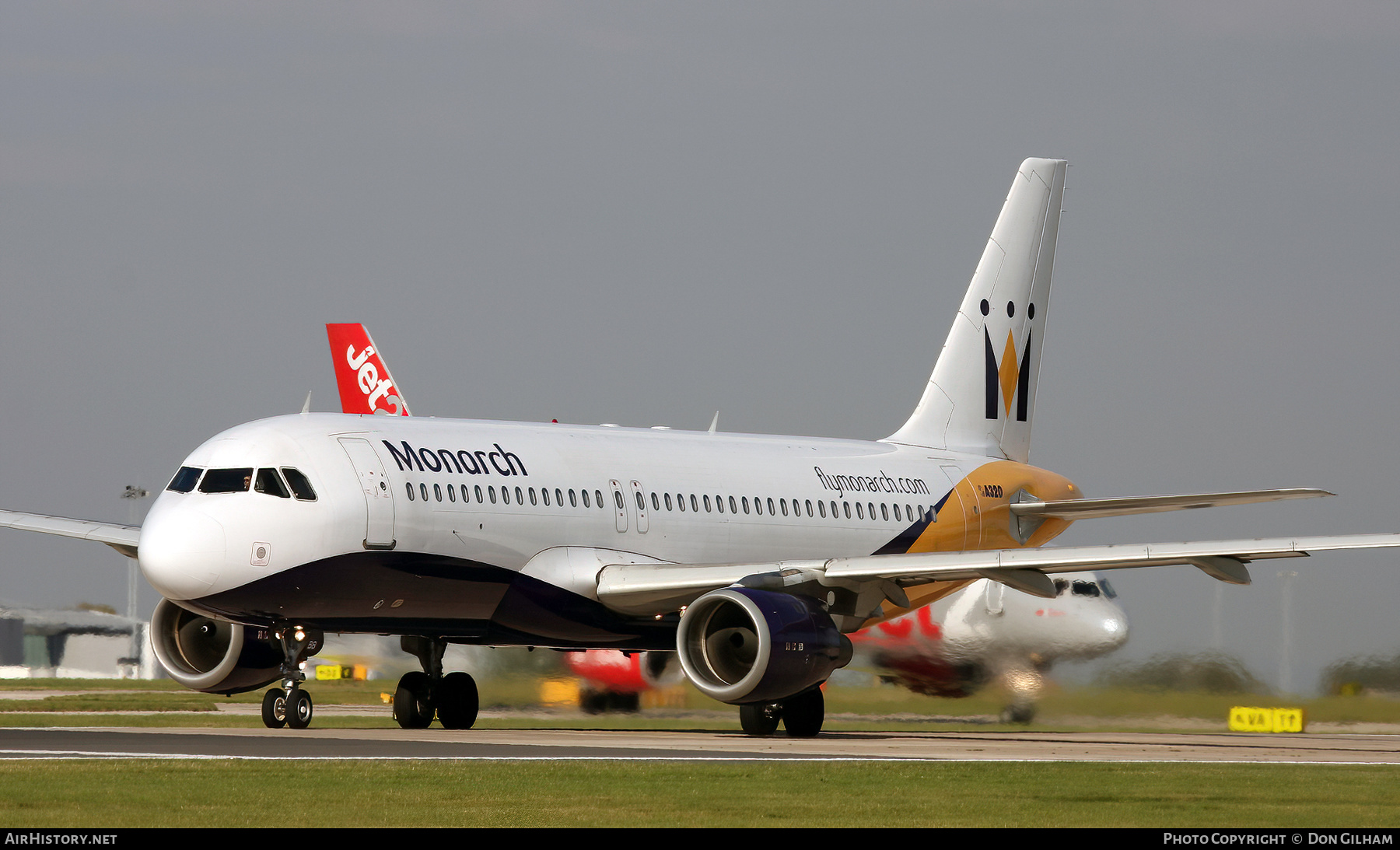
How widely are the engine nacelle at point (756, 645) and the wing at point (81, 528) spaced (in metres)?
7.55

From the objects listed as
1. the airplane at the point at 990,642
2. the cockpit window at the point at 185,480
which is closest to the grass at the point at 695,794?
the cockpit window at the point at 185,480

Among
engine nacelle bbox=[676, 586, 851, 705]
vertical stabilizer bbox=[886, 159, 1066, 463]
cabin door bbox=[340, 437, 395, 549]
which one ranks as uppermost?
vertical stabilizer bbox=[886, 159, 1066, 463]

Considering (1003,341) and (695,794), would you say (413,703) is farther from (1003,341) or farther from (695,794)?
(1003,341)

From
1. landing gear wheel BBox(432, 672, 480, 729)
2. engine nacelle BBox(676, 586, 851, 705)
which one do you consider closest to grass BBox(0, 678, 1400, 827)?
engine nacelle BBox(676, 586, 851, 705)

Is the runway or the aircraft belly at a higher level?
the aircraft belly

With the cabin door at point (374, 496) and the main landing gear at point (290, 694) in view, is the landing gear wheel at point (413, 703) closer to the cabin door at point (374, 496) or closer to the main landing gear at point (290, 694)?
the main landing gear at point (290, 694)

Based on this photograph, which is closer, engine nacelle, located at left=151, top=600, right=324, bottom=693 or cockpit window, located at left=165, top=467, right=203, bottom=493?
cockpit window, located at left=165, top=467, right=203, bottom=493

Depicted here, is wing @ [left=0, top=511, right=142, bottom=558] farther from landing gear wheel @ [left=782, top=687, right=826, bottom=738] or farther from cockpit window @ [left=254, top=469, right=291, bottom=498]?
landing gear wheel @ [left=782, top=687, right=826, bottom=738]

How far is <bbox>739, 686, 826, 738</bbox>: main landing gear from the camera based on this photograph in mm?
25375

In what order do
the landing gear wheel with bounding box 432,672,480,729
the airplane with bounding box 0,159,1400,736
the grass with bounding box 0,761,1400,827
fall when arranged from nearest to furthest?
the grass with bounding box 0,761,1400,827
the airplane with bounding box 0,159,1400,736
the landing gear wheel with bounding box 432,672,480,729

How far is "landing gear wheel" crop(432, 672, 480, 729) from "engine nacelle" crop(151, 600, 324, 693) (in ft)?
7.37

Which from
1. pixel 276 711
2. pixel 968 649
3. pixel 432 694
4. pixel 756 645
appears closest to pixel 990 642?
pixel 968 649

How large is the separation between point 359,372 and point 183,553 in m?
27.1

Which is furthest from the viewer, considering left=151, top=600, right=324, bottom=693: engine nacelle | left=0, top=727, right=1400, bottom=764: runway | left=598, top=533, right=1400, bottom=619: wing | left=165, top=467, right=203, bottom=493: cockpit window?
left=151, top=600, right=324, bottom=693: engine nacelle
